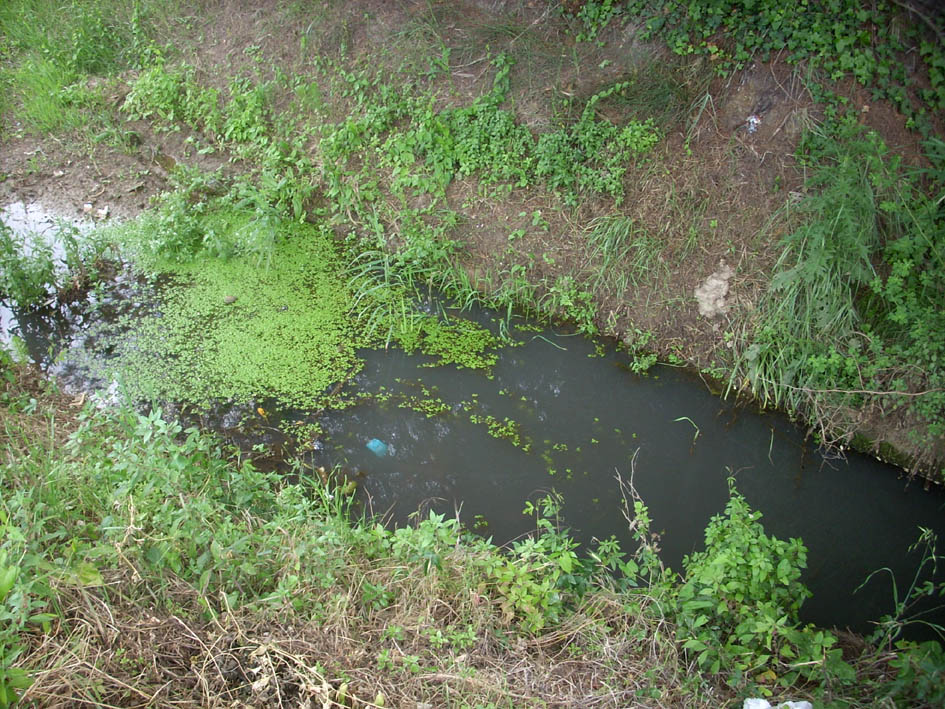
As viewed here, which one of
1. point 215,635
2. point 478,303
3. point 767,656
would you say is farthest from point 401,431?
point 767,656

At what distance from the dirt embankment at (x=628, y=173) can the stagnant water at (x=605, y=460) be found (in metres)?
0.36

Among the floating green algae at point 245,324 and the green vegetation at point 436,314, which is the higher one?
the green vegetation at point 436,314

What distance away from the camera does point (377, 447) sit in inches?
152

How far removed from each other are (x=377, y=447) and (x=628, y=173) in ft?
8.25

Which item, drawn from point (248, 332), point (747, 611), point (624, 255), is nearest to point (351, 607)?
point (747, 611)

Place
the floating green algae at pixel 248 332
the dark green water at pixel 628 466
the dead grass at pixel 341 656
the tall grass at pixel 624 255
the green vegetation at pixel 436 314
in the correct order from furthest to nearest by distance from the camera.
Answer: the tall grass at pixel 624 255
the floating green algae at pixel 248 332
the dark green water at pixel 628 466
the green vegetation at pixel 436 314
the dead grass at pixel 341 656

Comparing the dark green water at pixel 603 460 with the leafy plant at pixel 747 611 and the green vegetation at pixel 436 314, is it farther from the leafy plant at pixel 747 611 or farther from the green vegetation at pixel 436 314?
the leafy plant at pixel 747 611

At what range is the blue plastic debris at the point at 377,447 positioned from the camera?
3.84 meters

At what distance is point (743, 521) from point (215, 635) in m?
1.89

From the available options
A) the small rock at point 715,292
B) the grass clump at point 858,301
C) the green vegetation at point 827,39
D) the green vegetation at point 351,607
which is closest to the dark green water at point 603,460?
the grass clump at point 858,301

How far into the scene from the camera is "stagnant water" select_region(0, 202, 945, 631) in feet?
11.6

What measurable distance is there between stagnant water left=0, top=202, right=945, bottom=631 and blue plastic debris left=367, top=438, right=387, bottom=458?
0.02 metres

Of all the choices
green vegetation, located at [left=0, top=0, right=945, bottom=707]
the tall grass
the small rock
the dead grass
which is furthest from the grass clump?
the dead grass

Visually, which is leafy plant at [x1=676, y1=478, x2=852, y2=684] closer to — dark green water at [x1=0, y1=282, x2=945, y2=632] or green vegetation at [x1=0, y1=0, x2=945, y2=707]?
green vegetation at [x1=0, y1=0, x2=945, y2=707]
